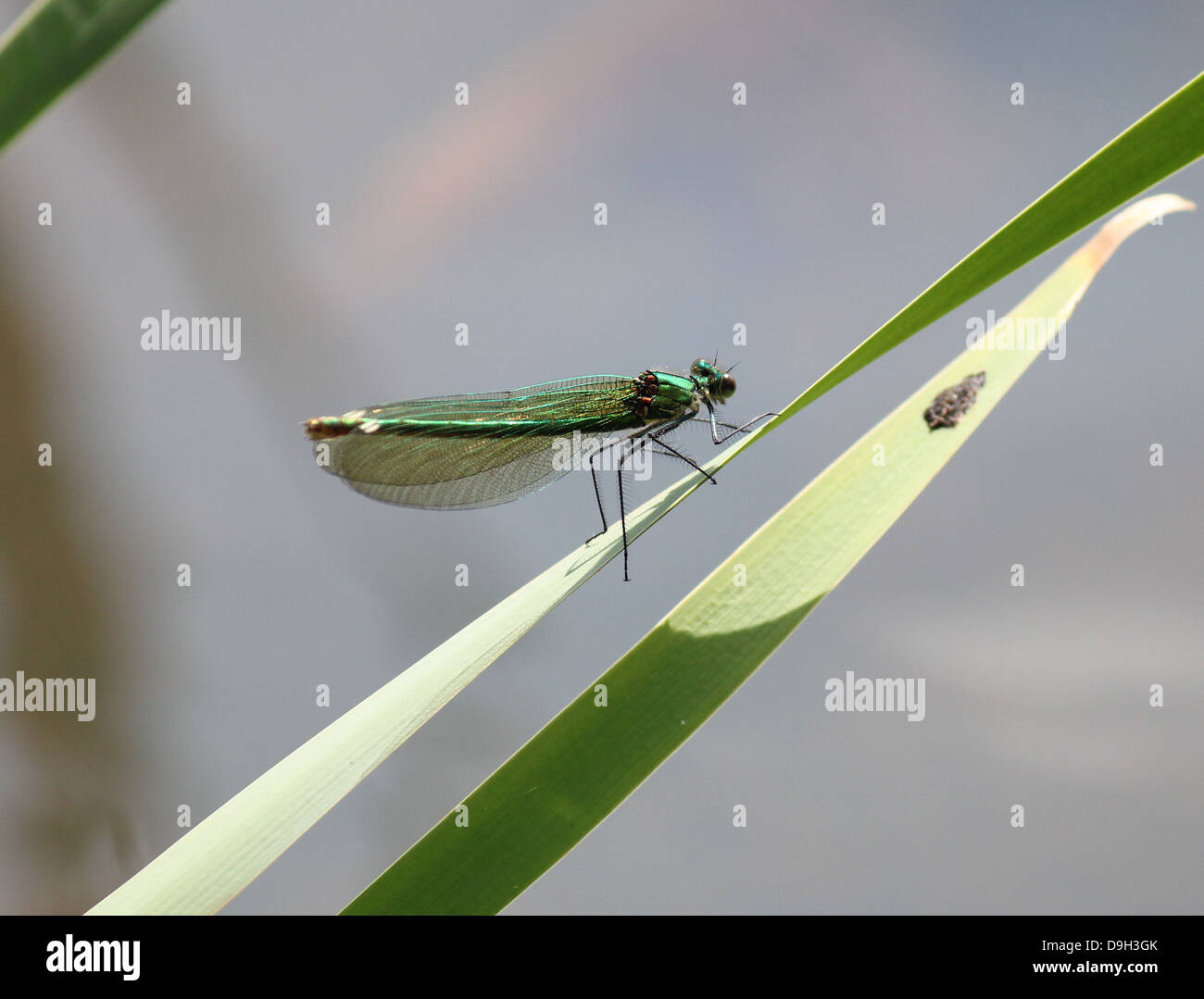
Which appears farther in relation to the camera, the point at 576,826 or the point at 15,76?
the point at 576,826

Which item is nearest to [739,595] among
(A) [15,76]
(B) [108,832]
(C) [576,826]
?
(C) [576,826]

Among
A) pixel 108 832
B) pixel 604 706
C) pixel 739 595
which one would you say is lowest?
pixel 108 832

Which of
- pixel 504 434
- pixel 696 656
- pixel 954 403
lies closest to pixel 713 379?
pixel 504 434

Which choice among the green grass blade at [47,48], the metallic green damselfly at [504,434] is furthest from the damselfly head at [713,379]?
the green grass blade at [47,48]

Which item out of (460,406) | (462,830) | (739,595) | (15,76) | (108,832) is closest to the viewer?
(15,76)

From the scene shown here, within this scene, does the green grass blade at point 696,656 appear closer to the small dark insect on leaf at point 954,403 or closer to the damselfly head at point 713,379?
the small dark insect on leaf at point 954,403

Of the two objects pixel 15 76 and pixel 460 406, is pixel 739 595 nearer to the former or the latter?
pixel 15 76

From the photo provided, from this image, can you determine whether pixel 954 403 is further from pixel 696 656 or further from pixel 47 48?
pixel 47 48
